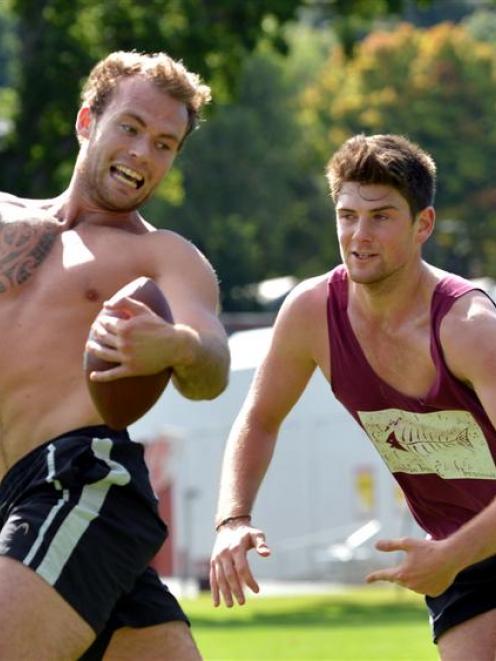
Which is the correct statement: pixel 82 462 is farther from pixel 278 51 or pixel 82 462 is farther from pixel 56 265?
pixel 278 51

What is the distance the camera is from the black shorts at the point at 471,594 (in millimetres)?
6355

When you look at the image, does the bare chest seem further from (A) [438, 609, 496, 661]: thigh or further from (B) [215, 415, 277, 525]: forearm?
(A) [438, 609, 496, 661]: thigh

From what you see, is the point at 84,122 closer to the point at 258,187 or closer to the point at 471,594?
the point at 471,594

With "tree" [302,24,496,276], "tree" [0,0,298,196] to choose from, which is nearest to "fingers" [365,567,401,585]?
"tree" [0,0,298,196]

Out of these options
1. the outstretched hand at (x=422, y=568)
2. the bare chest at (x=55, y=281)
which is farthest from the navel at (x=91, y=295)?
the outstretched hand at (x=422, y=568)

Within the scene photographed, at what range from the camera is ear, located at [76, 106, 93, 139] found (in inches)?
250

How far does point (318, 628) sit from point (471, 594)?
546 inches

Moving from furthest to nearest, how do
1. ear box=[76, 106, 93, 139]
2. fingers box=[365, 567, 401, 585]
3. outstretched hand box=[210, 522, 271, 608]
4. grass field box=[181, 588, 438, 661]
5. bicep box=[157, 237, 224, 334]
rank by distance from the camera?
grass field box=[181, 588, 438, 661] → ear box=[76, 106, 93, 139] → outstretched hand box=[210, 522, 271, 608] → bicep box=[157, 237, 224, 334] → fingers box=[365, 567, 401, 585]

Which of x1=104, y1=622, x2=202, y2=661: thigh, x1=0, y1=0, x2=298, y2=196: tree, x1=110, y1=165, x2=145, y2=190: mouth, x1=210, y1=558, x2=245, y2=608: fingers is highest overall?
x1=110, y1=165, x2=145, y2=190: mouth

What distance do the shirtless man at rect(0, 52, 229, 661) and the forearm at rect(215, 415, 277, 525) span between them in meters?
0.35

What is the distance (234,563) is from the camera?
5879 mm

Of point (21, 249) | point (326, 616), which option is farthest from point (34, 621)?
point (326, 616)

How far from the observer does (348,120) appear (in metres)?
68.5

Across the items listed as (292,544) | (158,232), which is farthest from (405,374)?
(292,544)
